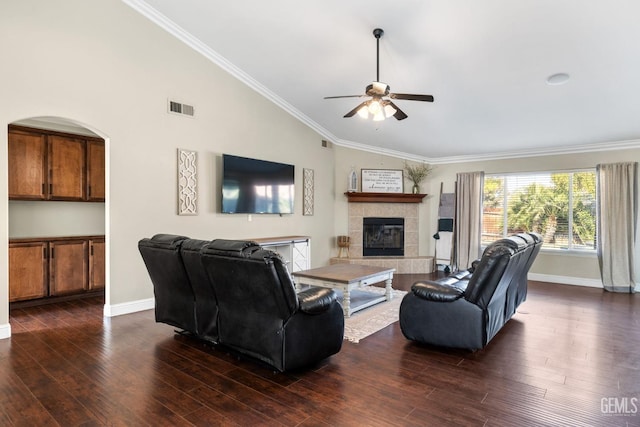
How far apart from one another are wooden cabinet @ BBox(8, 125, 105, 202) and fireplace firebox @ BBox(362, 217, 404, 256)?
201 inches

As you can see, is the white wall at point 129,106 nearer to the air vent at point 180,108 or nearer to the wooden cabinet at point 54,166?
the air vent at point 180,108

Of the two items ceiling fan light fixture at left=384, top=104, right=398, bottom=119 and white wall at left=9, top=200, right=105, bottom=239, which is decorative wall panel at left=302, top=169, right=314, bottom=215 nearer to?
ceiling fan light fixture at left=384, top=104, right=398, bottom=119

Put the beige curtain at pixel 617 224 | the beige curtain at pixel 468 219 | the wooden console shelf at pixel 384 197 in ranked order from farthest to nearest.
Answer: the wooden console shelf at pixel 384 197
the beige curtain at pixel 468 219
the beige curtain at pixel 617 224

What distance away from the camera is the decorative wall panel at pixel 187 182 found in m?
5.15

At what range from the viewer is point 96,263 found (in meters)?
5.53

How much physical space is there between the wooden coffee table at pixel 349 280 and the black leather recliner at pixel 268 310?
132 centimetres

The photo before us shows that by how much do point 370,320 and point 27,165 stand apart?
4.96 m

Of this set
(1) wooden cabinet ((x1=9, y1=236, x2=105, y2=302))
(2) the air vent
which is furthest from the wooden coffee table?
(1) wooden cabinet ((x1=9, y1=236, x2=105, y2=302))

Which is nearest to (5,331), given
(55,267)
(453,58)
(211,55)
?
(55,267)

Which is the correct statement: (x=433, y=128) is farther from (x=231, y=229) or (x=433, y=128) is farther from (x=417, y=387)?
(x=417, y=387)

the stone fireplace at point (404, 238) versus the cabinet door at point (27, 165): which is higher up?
the cabinet door at point (27, 165)

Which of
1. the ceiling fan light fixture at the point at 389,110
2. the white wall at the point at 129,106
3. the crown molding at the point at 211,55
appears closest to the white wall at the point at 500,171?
the crown molding at the point at 211,55

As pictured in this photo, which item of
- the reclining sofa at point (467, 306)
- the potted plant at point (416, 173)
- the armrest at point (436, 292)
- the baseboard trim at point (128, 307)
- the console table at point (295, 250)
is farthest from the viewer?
the potted plant at point (416, 173)

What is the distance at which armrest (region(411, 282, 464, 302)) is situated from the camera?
3.40 metres
